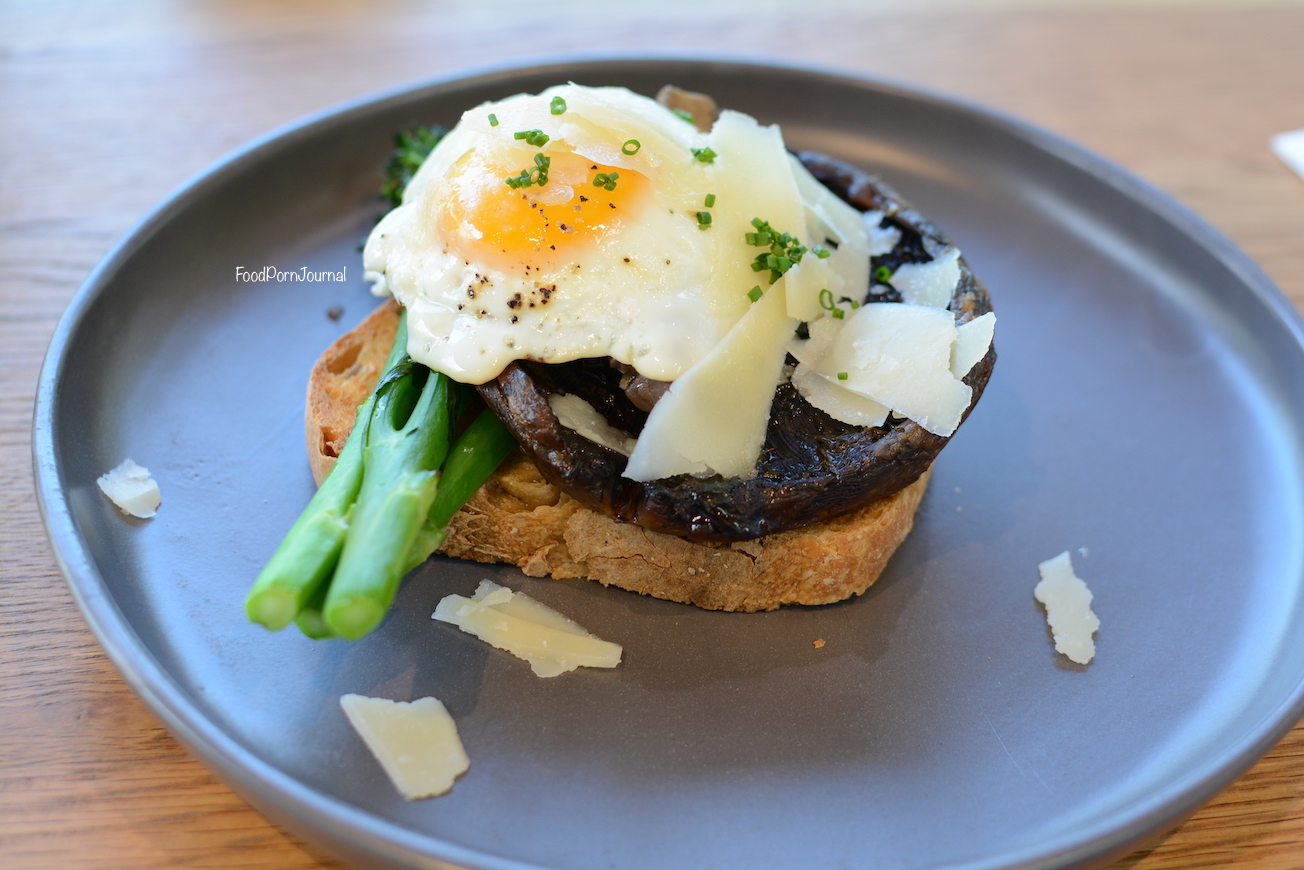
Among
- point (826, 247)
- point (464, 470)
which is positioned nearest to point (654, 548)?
point (464, 470)

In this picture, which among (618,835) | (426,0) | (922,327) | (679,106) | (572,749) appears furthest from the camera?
(426,0)

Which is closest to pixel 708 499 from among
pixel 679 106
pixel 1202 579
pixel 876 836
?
pixel 876 836

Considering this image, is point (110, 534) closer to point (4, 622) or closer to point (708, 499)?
point (4, 622)

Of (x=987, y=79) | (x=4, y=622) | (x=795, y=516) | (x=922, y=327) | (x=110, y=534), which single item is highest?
(x=987, y=79)

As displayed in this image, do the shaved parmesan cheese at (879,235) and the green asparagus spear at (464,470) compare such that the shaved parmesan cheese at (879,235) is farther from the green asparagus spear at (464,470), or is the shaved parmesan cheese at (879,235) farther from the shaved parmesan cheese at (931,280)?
the green asparagus spear at (464,470)

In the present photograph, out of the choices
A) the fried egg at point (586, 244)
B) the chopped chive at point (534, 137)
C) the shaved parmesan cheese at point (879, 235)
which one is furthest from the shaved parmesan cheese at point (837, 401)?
the chopped chive at point (534, 137)

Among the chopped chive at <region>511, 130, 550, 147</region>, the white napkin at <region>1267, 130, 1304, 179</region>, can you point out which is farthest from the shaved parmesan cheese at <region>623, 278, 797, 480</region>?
the white napkin at <region>1267, 130, 1304, 179</region>
